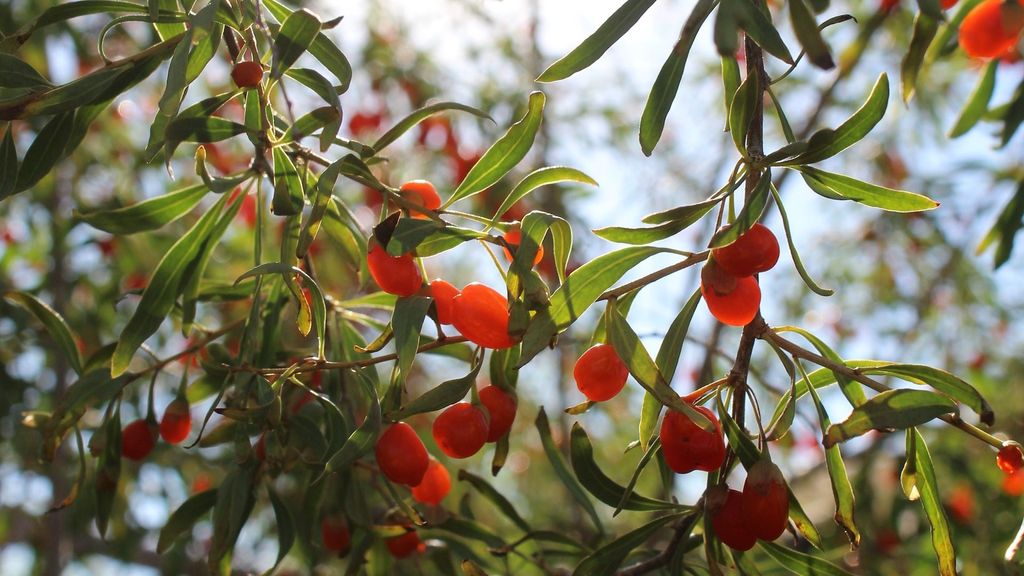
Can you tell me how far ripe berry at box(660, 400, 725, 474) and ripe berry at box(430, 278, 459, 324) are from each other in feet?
1.18

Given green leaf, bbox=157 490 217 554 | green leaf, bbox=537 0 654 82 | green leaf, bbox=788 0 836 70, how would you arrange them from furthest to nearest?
green leaf, bbox=157 490 217 554, green leaf, bbox=537 0 654 82, green leaf, bbox=788 0 836 70

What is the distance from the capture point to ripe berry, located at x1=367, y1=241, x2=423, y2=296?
1.24m

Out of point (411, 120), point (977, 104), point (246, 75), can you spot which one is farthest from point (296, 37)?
point (977, 104)

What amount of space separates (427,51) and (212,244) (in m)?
2.96

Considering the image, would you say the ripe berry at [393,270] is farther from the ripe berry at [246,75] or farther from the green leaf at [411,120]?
the ripe berry at [246,75]

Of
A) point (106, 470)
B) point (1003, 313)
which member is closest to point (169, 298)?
point (106, 470)

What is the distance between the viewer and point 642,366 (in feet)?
3.73

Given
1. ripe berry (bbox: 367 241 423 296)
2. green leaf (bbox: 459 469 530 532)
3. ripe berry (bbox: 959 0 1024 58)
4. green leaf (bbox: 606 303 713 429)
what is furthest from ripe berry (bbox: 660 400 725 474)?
ripe berry (bbox: 959 0 1024 58)

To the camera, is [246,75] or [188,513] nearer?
[246,75]

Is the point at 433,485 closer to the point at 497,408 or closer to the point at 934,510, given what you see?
the point at 497,408

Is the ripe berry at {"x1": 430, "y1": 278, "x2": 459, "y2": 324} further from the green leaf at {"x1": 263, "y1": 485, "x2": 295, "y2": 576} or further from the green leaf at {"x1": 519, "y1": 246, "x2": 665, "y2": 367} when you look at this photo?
the green leaf at {"x1": 263, "y1": 485, "x2": 295, "y2": 576}

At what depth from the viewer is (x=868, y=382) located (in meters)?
1.19

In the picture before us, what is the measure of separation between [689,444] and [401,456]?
46 cm

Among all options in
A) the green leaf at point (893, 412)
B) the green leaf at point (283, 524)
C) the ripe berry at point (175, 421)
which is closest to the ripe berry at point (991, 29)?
the green leaf at point (893, 412)
